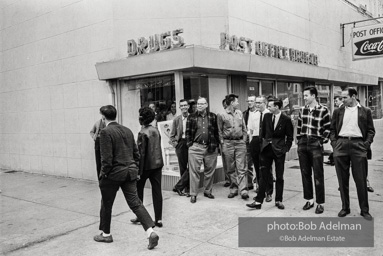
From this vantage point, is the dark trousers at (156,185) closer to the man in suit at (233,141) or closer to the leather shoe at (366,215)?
the man in suit at (233,141)

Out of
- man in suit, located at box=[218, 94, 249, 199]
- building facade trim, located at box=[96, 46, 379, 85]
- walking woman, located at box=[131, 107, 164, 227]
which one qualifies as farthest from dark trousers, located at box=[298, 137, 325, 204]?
building facade trim, located at box=[96, 46, 379, 85]

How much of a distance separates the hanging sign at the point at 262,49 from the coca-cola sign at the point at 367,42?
2544mm

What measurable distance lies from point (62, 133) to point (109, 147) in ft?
21.1

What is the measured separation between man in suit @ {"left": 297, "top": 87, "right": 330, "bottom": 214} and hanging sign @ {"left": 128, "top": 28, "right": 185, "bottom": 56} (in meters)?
3.12

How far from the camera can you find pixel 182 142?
23.7ft

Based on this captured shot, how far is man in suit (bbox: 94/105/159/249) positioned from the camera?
184 inches

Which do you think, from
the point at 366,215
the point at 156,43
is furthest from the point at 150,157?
the point at 156,43

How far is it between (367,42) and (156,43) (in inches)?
349

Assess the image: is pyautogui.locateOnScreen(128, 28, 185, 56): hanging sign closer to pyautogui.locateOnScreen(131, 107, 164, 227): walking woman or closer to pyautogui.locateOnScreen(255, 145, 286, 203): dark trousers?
pyautogui.locateOnScreen(131, 107, 164, 227): walking woman

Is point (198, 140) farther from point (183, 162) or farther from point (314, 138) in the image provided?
point (314, 138)

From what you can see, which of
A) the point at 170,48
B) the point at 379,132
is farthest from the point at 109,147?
the point at 379,132

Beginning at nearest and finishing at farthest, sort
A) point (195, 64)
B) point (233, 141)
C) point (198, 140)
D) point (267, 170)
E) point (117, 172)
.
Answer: point (117, 172) < point (267, 170) < point (198, 140) < point (233, 141) < point (195, 64)

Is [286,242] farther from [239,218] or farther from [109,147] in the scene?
[109,147]

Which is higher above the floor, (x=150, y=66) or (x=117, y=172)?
(x=150, y=66)
